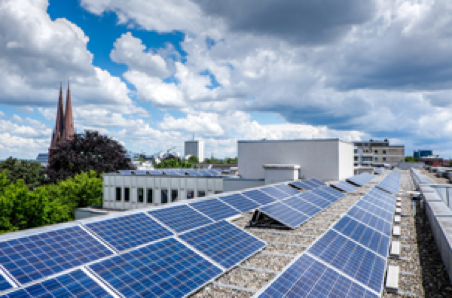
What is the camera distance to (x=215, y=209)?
1394 cm

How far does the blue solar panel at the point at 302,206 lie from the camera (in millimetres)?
16469

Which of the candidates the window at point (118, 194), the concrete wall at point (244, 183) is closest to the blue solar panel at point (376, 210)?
the concrete wall at point (244, 183)

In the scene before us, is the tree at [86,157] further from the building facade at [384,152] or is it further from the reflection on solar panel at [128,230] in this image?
the building facade at [384,152]

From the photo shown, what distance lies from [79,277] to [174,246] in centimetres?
303

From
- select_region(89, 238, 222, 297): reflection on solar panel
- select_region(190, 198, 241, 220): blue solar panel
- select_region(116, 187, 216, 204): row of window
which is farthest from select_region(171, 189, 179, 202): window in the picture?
select_region(89, 238, 222, 297): reflection on solar panel

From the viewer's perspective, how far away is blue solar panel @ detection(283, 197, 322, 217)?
1647 centimetres

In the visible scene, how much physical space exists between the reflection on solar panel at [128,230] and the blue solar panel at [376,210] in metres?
12.1

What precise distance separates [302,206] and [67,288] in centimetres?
1342

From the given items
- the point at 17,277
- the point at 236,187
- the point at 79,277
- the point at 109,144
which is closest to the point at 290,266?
the point at 79,277

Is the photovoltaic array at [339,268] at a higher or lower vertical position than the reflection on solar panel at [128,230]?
lower

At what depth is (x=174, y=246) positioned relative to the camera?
9.10m

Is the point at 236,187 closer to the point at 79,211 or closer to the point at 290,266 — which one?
the point at 79,211

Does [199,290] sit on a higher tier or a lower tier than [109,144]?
lower

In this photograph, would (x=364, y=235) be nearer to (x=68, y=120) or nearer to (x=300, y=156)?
(x=300, y=156)
